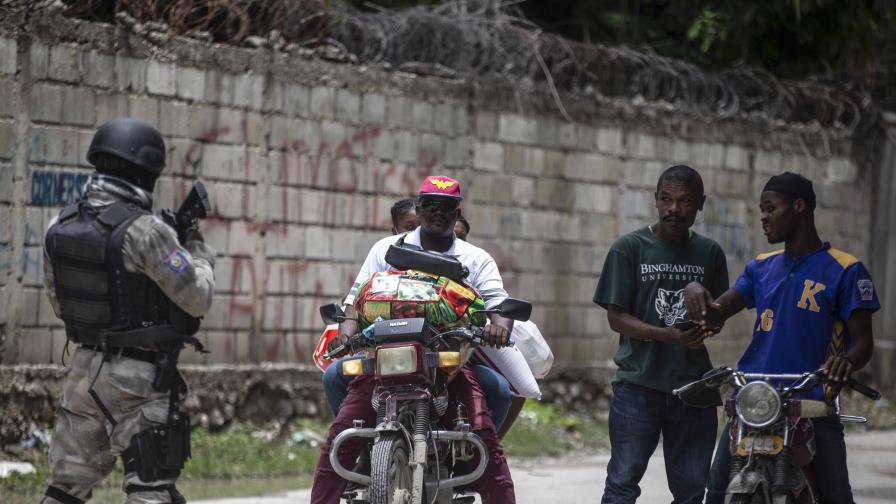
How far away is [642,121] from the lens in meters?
12.0

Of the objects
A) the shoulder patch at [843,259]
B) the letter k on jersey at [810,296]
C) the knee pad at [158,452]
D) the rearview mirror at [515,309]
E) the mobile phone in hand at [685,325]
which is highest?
the shoulder patch at [843,259]

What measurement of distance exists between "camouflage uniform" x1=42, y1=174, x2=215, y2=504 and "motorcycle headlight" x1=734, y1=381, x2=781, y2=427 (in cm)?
210

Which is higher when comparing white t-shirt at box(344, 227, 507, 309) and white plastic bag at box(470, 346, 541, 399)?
white t-shirt at box(344, 227, 507, 309)

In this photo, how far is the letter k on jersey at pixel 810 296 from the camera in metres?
5.25

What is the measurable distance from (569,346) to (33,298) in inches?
193

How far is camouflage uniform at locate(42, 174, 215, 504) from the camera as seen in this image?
493cm

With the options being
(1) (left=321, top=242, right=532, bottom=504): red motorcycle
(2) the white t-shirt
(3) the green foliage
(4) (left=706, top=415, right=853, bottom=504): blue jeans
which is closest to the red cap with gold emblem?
(2) the white t-shirt

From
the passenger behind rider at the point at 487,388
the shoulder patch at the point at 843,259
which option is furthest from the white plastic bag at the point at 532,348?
the shoulder patch at the point at 843,259

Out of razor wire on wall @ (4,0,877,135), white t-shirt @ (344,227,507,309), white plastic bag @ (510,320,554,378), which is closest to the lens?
white t-shirt @ (344,227,507,309)

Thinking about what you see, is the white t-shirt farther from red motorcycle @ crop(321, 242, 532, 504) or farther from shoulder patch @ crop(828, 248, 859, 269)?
shoulder patch @ crop(828, 248, 859, 269)

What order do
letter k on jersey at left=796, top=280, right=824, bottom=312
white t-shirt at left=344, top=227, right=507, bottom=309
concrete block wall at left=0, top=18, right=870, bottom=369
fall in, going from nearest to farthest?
letter k on jersey at left=796, top=280, right=824, bottom=312
white t-shirt at left=344, top=227, right=507, bottom=309
concrete block wall at left=0, top=18, right=870, bottom=369

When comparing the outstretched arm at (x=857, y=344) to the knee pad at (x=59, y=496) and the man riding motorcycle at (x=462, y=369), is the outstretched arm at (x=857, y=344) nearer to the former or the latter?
the man riding motorcycle at (x=462, y=369)

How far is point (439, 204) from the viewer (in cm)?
591

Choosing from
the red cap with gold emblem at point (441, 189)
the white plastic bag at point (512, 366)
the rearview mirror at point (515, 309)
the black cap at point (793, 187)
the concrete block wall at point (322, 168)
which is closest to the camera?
the black cap at point (793, 187)
